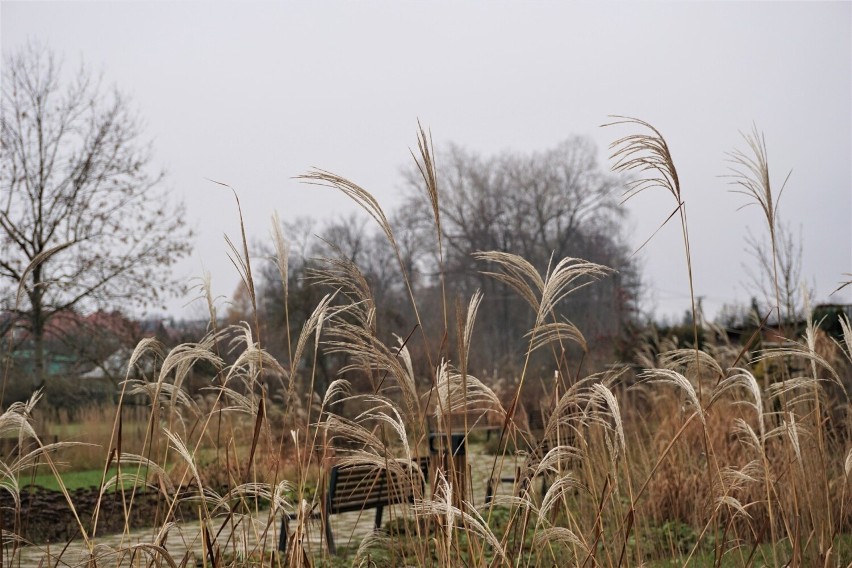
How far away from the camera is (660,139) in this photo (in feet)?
7.49

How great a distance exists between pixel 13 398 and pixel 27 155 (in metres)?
4.08

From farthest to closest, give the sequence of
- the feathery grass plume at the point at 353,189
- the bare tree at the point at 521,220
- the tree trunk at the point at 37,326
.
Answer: the bare tree at the point at 521,220, the tree trunk at the point at 37,326, the feathery grass plume at the point at 353,189

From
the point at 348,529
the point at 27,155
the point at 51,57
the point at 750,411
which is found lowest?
the point at 348,529

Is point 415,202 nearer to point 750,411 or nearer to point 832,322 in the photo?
point 832,322

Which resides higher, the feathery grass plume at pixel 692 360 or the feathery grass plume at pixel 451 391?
the feathery grass plume at pixel 692 360

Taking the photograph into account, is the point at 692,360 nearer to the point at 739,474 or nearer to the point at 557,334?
the point at 739,474

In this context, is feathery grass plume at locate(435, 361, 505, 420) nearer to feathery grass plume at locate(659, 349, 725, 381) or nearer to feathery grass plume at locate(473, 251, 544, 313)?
feathery grass plume at locate(473, 251, 544, 313)

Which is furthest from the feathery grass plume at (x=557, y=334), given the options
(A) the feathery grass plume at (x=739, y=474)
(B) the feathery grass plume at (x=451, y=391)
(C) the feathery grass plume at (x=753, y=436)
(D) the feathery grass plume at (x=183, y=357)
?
(D) the feathery grass plume at (x=183, y=357)

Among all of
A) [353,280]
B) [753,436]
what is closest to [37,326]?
[353,280]

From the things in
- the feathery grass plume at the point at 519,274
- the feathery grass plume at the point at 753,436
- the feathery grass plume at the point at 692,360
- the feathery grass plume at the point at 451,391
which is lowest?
the feathery grass plume at the point at 753,436

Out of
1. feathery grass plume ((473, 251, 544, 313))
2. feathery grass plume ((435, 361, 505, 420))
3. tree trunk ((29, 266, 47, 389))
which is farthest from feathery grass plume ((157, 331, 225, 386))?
tree trunk ((29, 266, 47, 389))

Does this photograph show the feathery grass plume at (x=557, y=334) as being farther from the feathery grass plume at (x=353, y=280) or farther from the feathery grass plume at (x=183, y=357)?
the feathery grass plume at (x=183, y=357)

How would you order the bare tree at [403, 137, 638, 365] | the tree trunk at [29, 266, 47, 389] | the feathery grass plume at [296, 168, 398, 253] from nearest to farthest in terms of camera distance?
the feathery grass plume at [296, 168, 398, 253] < the tree trunk at [29, 266, 47, 389] < the bare tree at [403, 137, 638, 365]

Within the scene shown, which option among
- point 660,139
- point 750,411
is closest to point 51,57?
point 750,411
